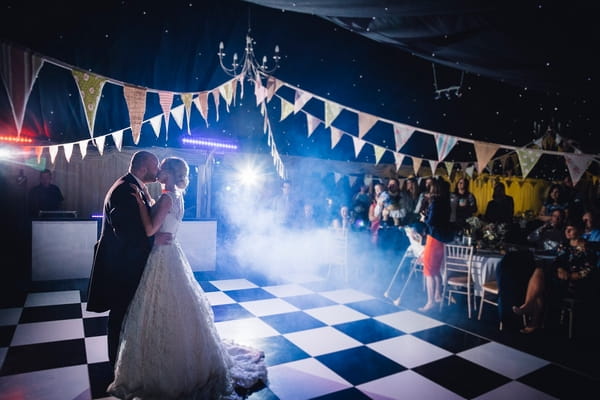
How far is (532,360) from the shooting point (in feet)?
10.0

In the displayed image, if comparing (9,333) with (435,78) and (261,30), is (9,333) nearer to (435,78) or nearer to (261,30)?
(261,30)

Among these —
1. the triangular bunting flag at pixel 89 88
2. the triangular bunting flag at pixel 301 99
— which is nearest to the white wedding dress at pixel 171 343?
the triangular bunting flag at pixel 89 88

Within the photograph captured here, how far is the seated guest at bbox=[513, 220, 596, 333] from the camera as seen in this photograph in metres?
Result: 3.67

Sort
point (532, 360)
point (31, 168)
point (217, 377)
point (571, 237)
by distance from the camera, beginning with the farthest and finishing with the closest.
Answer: point (31, 168) → point (571, 237) → point (532, 360) → point (217, 377)

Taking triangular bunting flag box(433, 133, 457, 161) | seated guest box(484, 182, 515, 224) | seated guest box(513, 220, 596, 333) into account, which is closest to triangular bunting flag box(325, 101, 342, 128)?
triangular bunting flag box(433, 133, 457, 161)

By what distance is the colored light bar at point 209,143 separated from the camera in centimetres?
791

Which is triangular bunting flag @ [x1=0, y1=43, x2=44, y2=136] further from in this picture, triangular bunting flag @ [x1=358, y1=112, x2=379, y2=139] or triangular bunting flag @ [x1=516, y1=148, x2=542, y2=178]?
triangular bunting flag @ [x1=516, y1=148, x2=542, y2=178]

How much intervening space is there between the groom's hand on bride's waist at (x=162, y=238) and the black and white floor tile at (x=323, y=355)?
1.08m

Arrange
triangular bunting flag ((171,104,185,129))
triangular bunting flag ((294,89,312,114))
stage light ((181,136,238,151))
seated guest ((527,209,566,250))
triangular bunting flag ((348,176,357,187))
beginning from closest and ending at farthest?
triangular bunting flag ((294,89,312,114)) < seated guest ((527,209,566,250)) < triangular bunting flag ((171,104,185,129)) < stage light ((181,136,238,151)) < triangular bunting flag ((348,176,357,187))

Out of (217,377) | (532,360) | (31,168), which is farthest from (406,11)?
(31,168)

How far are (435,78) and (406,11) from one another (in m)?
3.34

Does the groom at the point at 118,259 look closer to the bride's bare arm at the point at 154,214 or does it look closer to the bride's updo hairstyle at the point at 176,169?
the bride's bare arm at the point at 154,214

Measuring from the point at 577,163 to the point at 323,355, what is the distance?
312 cm

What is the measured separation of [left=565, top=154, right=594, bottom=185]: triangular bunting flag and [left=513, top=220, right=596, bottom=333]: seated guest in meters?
0.82
